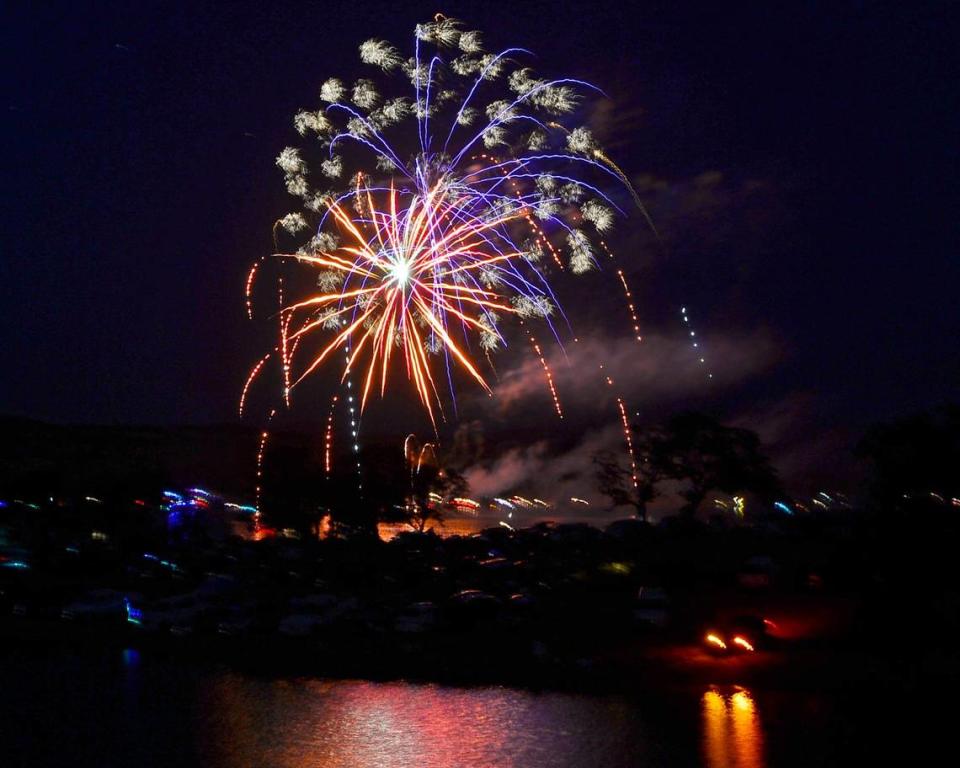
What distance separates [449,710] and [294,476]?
2970 cm

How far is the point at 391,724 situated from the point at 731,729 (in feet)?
13.4

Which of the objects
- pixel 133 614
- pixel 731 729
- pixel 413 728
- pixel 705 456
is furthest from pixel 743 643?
pixel 705 456

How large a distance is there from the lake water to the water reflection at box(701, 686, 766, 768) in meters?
0.03

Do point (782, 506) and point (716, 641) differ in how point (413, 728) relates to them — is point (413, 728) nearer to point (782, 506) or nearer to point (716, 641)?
point (716, 641)

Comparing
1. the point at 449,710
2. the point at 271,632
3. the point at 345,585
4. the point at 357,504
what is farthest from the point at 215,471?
the point at 449,710

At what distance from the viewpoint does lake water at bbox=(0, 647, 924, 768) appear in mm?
9859

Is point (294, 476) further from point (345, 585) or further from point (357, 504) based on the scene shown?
point (345, 585)

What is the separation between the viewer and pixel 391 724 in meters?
11.8

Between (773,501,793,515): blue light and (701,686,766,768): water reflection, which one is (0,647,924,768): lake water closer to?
(701,686,766,768): water reflection

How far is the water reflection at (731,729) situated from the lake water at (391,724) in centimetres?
3

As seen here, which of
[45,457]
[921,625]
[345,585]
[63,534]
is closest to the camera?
[921,625]

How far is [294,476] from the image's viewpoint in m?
41.6

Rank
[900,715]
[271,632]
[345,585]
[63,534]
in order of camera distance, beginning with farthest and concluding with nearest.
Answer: [63,534], [345,585], [271,632], [900,715]

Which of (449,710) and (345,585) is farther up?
(345,585)
